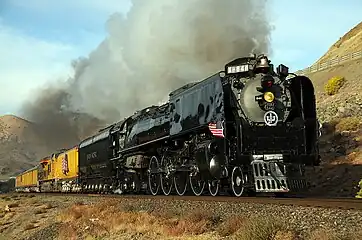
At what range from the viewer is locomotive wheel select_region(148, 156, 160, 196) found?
1819 cm

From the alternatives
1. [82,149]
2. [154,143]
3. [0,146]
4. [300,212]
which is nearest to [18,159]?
[0,146]

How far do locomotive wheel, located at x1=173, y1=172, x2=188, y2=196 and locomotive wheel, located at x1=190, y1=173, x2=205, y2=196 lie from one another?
0.43 metres

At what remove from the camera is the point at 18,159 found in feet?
454

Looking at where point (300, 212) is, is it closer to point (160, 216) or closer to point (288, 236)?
point (288, 236)

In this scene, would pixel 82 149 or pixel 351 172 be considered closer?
pixel 351 172

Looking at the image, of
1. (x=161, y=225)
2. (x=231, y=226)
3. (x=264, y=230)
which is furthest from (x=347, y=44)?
(x=264, y=230)

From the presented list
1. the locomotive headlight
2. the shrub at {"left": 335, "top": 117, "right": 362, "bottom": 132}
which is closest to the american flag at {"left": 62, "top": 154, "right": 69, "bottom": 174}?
the shrub at {"left": 335, "top": 117, "right": 362, "bottom": 132}

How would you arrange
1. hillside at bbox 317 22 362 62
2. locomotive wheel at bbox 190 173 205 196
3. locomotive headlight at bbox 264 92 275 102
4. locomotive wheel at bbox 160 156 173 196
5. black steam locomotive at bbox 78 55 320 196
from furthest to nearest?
hillside at bbox 317 22 362 62 → locomotive wheel at bbox 160 156 173 196 → locomotive wheel at bbox 190 173 205 196 → locomotive headlight at bbox 264 92 275 102 → black steam locomotive at bbox 78 55 320 196

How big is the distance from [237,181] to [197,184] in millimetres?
2656

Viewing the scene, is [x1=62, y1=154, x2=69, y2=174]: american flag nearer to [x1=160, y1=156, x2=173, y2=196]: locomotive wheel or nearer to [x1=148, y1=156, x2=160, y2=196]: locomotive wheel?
[x1=148, y1=156, x2=160, y2=196]: locomotive wheel

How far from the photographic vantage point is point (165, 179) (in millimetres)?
17234

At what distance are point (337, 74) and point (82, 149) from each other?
34.6 meters

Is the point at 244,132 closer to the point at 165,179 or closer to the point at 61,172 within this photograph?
the point at 165,179

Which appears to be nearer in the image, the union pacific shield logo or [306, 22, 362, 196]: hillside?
the union pacific shield logo
